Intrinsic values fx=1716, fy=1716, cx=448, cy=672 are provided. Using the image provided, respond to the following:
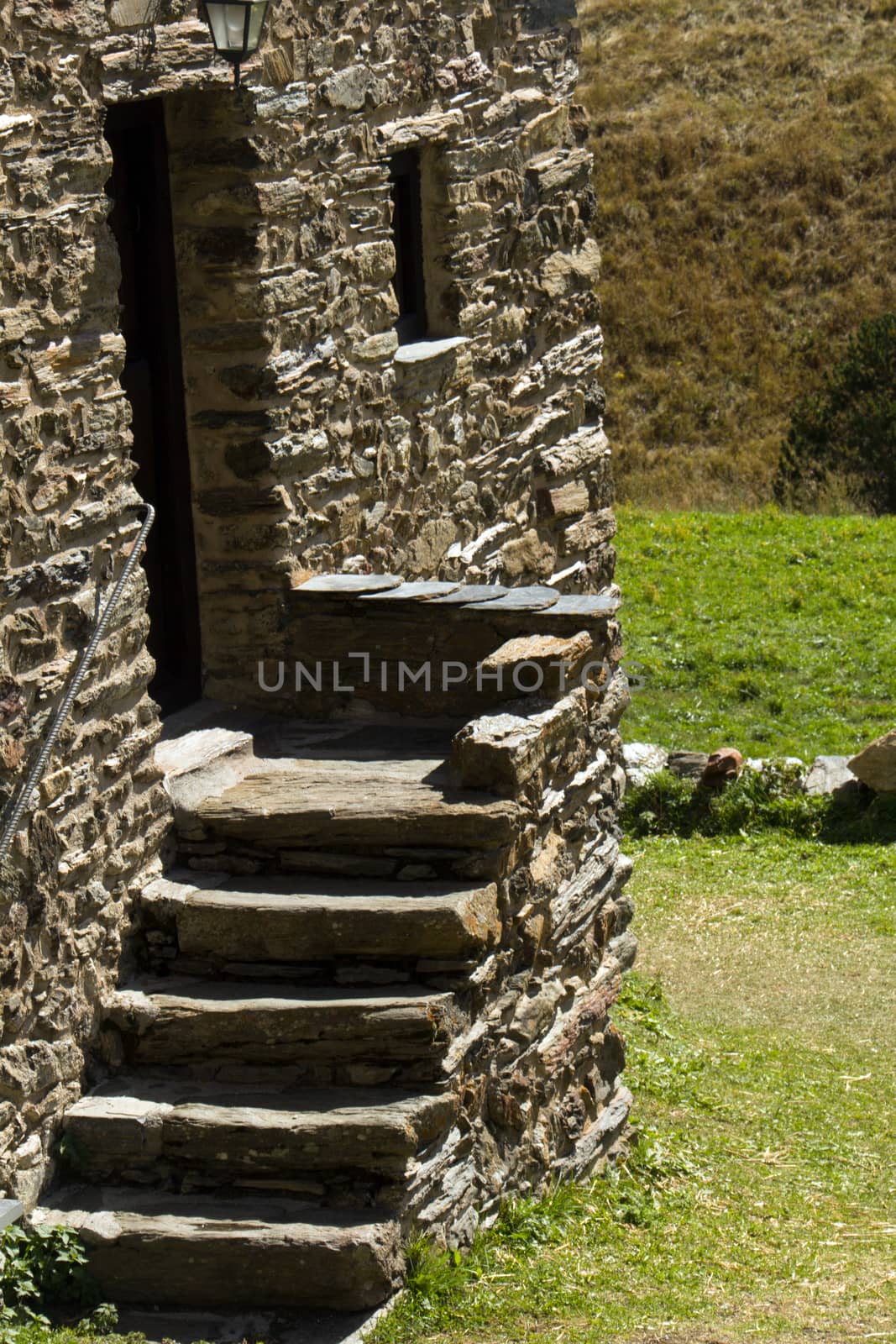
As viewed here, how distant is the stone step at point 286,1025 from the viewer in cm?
509

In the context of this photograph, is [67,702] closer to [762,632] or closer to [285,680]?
[285,680]

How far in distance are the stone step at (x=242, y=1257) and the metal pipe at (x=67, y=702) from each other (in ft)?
3.70

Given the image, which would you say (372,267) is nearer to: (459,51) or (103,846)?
(459,51)

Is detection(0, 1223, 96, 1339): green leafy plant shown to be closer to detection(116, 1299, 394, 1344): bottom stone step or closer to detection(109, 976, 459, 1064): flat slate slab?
detection(116, 1299, 394, 1344): bottom stone step

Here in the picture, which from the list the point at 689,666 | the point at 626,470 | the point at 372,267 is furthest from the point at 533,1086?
the point at 626,470

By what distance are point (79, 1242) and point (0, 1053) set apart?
59cm

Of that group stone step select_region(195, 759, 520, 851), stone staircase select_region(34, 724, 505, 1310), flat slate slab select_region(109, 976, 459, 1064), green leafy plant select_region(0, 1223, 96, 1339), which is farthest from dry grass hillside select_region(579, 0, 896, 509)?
green leafy plant select_region(0, 1223, 96, 1339)

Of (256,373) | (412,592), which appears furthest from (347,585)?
(256,373)

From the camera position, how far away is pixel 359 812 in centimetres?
550

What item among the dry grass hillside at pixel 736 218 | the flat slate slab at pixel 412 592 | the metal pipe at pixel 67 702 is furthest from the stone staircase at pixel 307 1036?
the dry grass hillside at pixel 736 218

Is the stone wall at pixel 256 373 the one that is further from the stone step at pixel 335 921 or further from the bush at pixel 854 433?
the bush at pixel 854 433

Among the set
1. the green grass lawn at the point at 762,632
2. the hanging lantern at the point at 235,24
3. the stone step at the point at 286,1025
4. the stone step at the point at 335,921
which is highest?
the hanging lantern at the point at 235,24

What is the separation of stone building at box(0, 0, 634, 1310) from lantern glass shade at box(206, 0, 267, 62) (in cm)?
9

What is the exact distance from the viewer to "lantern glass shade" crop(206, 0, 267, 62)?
543cm
